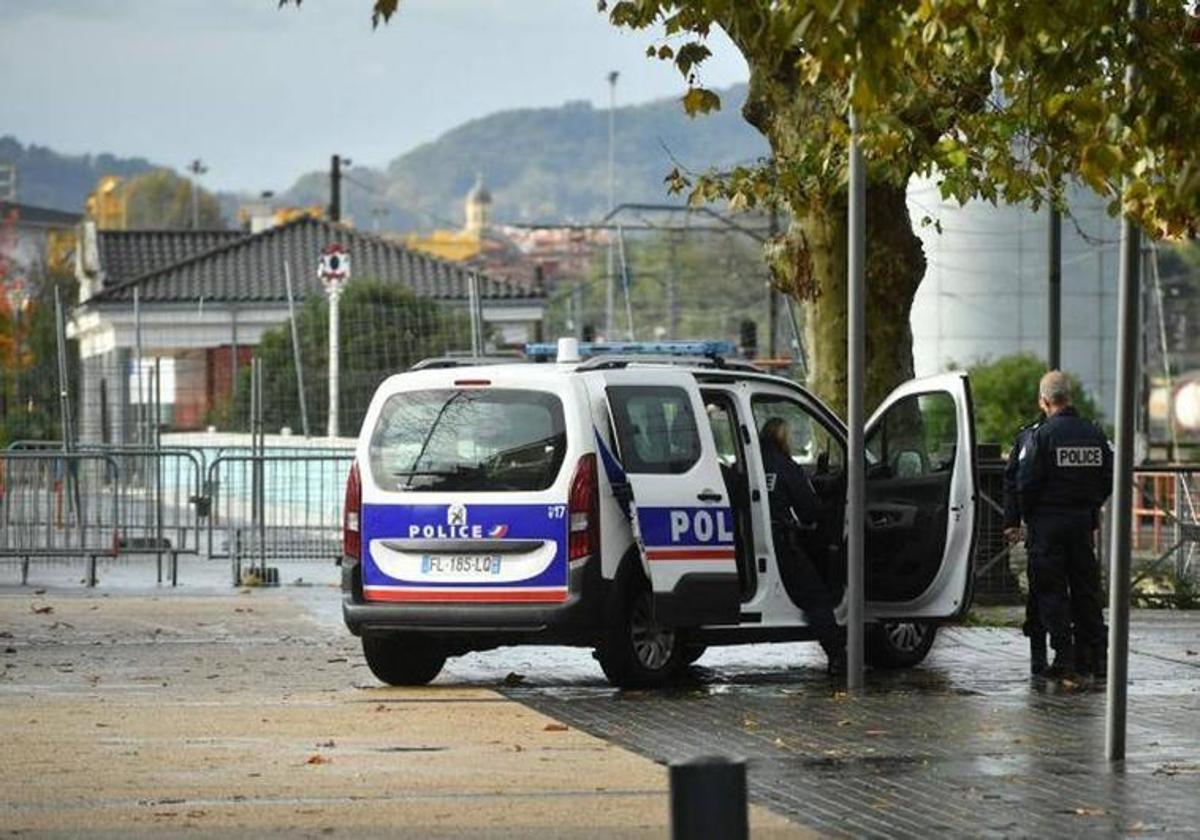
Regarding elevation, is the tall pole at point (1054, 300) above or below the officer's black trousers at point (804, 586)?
above

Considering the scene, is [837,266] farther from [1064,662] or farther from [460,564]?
[460,564]

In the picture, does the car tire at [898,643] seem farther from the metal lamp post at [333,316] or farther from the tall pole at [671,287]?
the tall pole at [671,287]

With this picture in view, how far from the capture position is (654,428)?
1720cm

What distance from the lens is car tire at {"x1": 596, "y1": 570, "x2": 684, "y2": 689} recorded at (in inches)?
663

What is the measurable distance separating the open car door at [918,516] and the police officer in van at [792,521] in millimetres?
691

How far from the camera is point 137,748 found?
14.0 m

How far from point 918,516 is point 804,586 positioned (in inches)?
39.5

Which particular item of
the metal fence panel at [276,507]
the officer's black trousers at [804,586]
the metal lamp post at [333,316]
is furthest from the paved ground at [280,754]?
the metal lamp post at [333,316]

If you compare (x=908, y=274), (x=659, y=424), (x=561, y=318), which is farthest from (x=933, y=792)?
(x=561, y=318)

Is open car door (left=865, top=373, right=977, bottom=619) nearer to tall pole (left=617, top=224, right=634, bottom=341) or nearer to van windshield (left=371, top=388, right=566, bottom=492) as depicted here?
van windshield (left=371, top=388, right=566, bottom=492)

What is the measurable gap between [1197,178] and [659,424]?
6.38m

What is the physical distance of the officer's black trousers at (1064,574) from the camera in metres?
17.7

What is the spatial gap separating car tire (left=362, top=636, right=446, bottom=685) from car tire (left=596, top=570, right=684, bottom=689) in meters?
1.17

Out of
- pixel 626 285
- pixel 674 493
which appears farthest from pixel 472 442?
pixel 626 285
